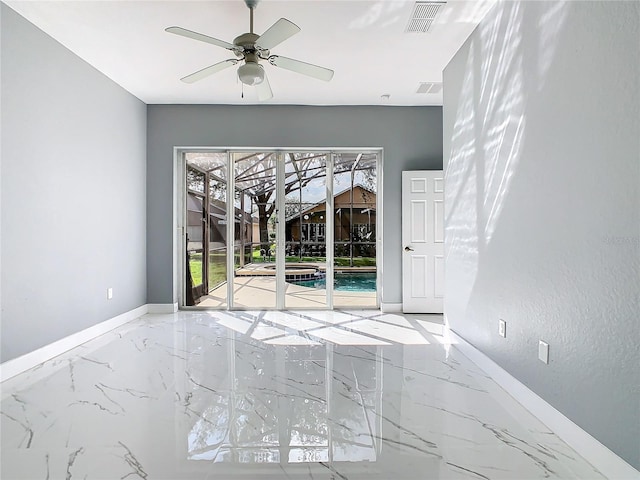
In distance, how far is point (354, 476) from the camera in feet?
5.47

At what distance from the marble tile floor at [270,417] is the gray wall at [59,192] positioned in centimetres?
49

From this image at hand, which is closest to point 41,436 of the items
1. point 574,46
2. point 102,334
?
point 102,334

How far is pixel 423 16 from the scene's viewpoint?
2.96 meters

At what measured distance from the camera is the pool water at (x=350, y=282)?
17.4 ft

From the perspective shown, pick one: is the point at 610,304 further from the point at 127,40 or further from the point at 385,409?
the point at 127,40

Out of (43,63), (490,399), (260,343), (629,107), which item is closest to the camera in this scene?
(629,107)

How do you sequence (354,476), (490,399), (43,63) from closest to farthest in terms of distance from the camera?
(354,476)
(490,399)
(43,63)

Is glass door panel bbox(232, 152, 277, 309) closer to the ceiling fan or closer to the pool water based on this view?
the pool water

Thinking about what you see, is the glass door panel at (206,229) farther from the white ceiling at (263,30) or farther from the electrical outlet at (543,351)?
the electrical outlet at (543,351)

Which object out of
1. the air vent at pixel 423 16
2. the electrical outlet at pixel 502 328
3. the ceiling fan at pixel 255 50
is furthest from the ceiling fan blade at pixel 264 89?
the electrical outlet at pixel 502 328

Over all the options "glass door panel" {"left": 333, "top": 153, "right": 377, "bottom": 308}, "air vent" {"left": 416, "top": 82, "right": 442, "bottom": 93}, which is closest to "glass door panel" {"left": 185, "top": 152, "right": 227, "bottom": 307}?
"glass door panel" {"left": 333, "top": 153, "right": 377, "bottom": 308}

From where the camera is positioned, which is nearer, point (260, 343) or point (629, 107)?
point (629, 107)

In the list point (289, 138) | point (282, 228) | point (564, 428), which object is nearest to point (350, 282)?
point (282, 228)

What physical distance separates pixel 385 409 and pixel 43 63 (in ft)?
12.3
